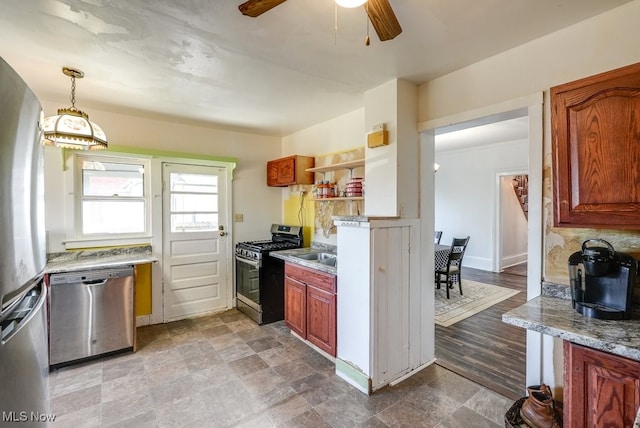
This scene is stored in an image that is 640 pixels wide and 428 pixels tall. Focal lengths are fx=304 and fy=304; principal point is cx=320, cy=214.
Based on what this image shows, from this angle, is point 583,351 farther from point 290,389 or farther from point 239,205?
point 239,205

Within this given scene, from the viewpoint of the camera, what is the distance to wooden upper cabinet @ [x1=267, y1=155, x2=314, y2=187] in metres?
3.80

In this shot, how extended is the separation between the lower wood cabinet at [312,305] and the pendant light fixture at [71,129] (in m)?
2.04

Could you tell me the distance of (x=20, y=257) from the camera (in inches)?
35.9

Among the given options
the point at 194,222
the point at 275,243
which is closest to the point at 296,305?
the point at 275,243

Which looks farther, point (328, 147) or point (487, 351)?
point (328, 147)

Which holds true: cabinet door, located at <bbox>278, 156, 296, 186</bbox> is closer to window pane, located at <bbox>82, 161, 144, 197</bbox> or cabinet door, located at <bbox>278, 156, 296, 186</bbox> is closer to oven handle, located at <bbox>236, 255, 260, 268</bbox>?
oven handle, located at <bbox>236, 255, 260, 268</bbox>

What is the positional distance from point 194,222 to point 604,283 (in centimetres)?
389

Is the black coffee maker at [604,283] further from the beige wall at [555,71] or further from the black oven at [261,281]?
the black oven at [261,281]

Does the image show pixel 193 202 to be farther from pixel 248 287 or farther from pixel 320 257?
pixel 320 257

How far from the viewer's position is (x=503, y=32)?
72.2 inches

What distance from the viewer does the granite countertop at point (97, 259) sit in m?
2.79

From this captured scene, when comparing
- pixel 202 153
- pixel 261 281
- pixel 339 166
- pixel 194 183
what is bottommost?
pixel 261 281

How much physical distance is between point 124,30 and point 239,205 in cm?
263

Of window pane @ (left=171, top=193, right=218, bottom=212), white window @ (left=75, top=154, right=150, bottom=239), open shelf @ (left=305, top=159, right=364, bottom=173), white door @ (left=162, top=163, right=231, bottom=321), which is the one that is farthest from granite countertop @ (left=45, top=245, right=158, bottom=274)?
open shelf @ (left=305, top=159, right=364, bottom=173)
